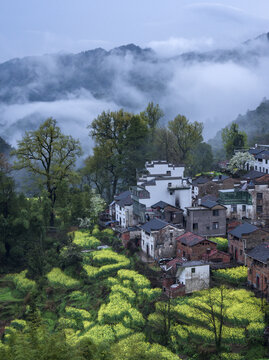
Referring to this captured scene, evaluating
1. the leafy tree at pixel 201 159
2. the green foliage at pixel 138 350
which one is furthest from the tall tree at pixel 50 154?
the leafy tree at pixel 201 159

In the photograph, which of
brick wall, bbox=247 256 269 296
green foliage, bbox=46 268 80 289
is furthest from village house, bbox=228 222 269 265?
green foliage, bbox=46 268 80 289

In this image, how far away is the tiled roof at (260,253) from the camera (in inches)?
1187

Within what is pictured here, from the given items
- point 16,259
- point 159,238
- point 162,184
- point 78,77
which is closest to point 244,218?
point 162,184

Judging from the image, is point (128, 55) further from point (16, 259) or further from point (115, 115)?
point (16, 259)

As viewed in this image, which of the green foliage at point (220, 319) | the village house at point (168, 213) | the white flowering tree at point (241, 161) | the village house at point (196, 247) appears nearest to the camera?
the green foliage at point (220, 319)

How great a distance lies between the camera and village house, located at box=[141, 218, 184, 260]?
3719cm

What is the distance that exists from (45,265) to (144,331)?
48.8ft

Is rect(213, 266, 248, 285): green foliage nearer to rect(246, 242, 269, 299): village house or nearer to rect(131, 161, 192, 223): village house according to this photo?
rect(246, 242, 269, 299): village house

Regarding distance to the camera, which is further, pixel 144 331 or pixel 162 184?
pixel 162 184

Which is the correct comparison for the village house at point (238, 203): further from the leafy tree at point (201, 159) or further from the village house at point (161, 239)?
the leafy tree at point (201, 159)

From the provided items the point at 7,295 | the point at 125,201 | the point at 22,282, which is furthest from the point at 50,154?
the point at 7,295

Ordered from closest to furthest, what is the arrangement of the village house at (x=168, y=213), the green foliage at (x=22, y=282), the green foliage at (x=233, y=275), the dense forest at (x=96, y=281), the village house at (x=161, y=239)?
the dense forest at (x=96, y=281)
the green foliage at (x=233, y=275)
the green foliage at (x=22, y=282)
the village house at (x=161, y=239)
the village house at (x=168, y=213)

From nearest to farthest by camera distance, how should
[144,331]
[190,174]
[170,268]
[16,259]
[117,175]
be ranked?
[144,331] → [170,268] → [16,259] → [117,175] → [190,174]

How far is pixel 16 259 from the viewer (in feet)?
138
